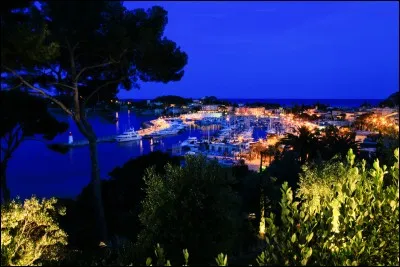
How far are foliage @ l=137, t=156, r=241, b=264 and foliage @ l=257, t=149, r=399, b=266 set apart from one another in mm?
2989

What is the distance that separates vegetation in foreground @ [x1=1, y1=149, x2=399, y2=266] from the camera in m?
3.16

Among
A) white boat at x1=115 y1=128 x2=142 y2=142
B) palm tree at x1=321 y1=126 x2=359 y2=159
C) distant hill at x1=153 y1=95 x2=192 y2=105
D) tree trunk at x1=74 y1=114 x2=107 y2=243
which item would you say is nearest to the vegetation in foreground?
tree trunk at x1=74 y1=114 x2=107 y2=243

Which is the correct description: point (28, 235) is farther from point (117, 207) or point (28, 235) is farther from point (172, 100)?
point (172, 100)

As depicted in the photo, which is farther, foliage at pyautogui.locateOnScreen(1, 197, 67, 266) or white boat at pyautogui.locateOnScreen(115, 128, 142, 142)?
white boat at pyautogui.locateOnScreen(115, 128, 142, 142)

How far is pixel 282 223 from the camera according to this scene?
3506mm

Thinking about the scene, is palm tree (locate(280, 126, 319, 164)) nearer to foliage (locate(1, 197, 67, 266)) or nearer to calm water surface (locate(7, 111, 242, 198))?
calm water surface (locate(7, 111, 242, 198))

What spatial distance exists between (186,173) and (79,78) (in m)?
7.13

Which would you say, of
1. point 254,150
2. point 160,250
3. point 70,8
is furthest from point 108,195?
point 254,150

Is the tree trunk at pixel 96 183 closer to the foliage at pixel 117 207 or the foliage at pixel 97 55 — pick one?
the foliage at pixel 97 55

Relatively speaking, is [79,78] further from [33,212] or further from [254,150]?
[254,150]

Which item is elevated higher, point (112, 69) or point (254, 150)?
point (112, 69)

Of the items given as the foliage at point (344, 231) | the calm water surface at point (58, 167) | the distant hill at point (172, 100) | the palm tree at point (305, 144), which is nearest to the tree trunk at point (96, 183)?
the foliage at point (344, 231)

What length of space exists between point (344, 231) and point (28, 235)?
3.80 m

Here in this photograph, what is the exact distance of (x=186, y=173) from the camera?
687 cm
